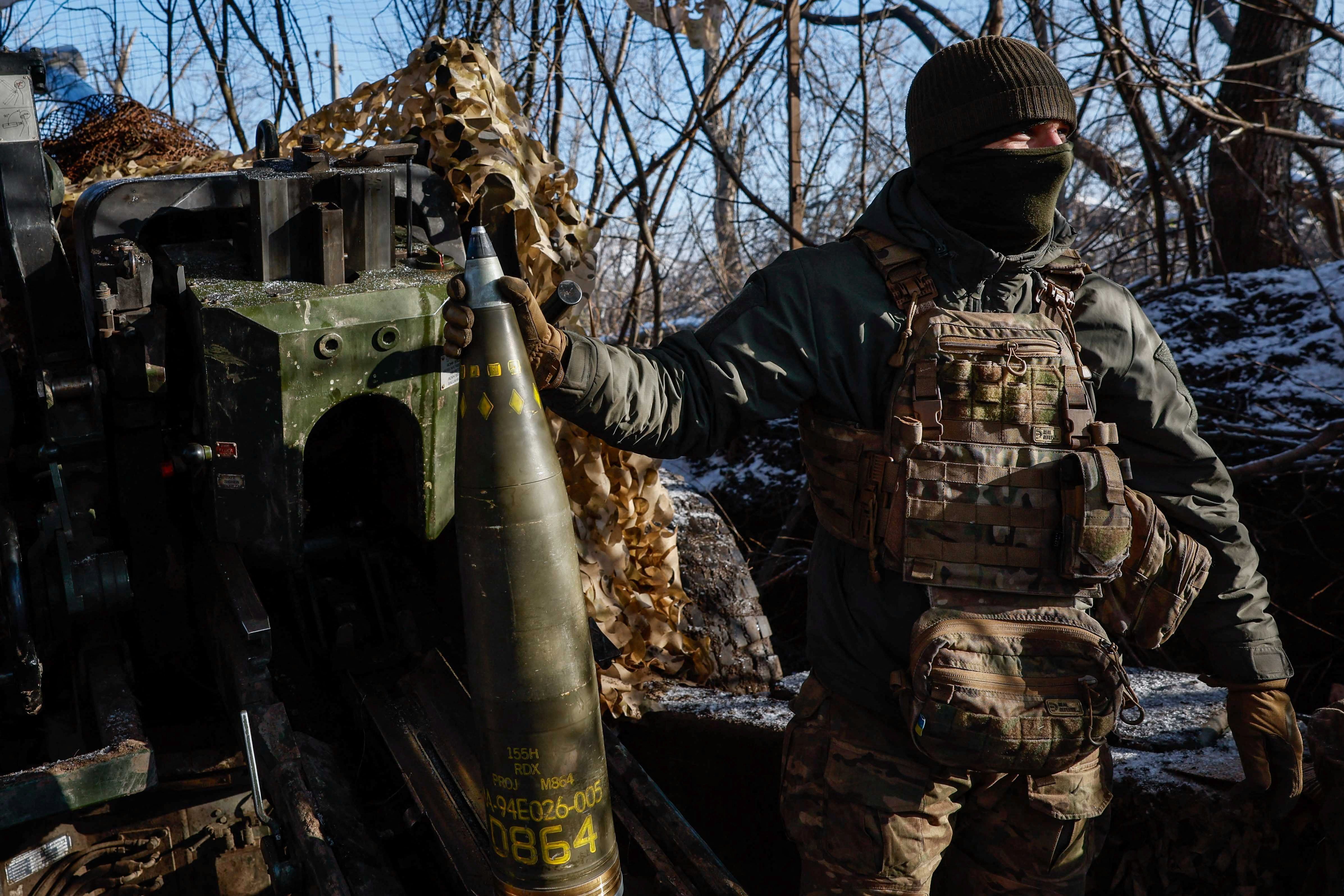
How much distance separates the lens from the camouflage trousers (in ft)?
7.53

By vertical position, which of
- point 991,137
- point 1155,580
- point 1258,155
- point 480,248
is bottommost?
point 1155,580

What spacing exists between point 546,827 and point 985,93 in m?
1.79

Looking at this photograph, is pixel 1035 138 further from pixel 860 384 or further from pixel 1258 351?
pixel 1258 351

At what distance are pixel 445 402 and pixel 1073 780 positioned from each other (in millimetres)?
1779

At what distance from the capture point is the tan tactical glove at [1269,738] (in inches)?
105

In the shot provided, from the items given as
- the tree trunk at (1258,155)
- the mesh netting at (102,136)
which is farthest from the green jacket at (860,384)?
the tree trunk at (1258,155)

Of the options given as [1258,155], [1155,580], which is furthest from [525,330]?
[1258,155]

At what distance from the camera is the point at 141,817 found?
9.16 feet

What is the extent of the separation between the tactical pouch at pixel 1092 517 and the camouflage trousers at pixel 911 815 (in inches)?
19.3

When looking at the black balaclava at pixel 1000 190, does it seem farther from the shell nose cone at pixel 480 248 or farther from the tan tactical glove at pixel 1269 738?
the tan tactical glove at pixel 1269 738

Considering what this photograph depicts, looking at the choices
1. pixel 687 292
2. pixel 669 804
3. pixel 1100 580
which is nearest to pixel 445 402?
pixel 669 804

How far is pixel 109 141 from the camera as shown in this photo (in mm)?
4801

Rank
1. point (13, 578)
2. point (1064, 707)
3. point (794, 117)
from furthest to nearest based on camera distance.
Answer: point (794, 117) → point (13, 578) → point (1064, 707)

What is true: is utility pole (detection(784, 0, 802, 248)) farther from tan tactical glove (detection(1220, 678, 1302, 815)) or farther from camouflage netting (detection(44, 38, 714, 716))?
tan tactical glove (detection(1220, 678, 1302, 815))
